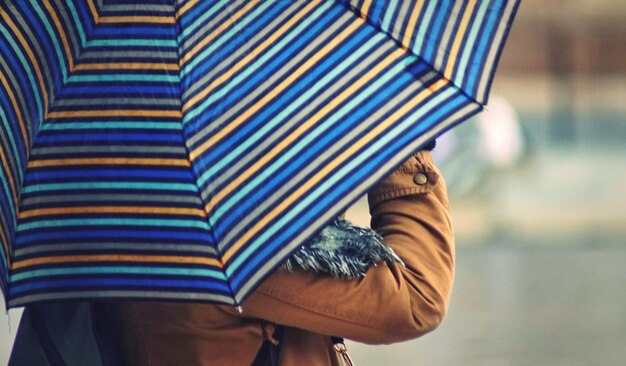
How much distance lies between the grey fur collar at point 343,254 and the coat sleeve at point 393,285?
17 millimetres

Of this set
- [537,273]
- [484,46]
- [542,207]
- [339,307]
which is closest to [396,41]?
[484,46]

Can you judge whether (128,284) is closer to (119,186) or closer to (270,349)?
(119,186)

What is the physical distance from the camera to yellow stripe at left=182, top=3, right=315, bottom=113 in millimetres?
2121

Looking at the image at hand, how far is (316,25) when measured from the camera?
218 centimetres

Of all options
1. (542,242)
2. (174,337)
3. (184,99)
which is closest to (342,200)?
(184,99)

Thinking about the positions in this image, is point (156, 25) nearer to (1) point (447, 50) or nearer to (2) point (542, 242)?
(1) point (447, 50)

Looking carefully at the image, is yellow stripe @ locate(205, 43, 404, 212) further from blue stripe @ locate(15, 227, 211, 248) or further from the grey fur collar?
the grey fur collar

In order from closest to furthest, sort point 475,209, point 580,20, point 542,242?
point 542,242 < point 475,209 < point 580,20

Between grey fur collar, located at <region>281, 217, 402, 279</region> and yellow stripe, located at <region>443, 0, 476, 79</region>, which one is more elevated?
yellow stripe, located at <region>443, 0, 476, 79</region>

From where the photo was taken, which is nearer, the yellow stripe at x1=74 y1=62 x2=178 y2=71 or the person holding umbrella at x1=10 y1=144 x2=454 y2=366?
→ the yellow stripe at x1=74 y1=62 x2=178 y2=71

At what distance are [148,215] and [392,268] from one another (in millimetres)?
445

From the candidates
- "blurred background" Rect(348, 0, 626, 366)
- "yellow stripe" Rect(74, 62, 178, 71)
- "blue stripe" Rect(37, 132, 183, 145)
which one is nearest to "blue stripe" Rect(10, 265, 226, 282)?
"blue stripe" Rect(37, 132, 183, 145)

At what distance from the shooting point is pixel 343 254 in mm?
2246

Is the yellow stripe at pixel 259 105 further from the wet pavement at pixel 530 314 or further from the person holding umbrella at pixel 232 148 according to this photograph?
the wet pavement at pixel 530 314
